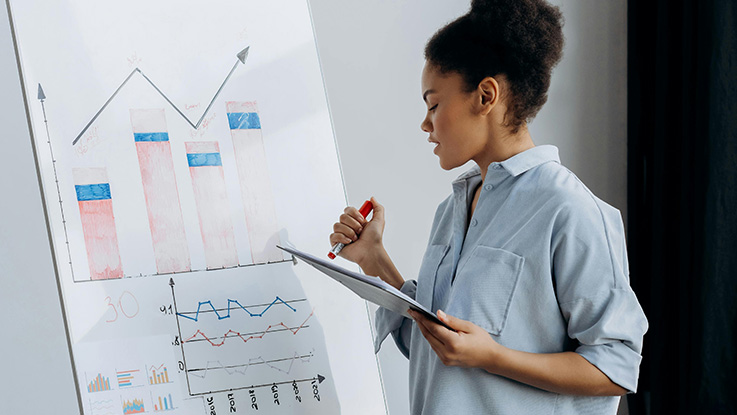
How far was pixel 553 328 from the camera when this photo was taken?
83cm

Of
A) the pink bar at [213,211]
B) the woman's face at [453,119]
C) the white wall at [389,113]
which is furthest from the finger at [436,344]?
the white wall at [389,113]

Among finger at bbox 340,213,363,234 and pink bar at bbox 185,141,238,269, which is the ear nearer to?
finger at bbox 340,213,363,234

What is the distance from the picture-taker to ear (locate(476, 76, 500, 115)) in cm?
87

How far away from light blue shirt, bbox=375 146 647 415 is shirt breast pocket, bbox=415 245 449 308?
18 millimetres

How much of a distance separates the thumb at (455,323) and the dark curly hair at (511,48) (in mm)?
298

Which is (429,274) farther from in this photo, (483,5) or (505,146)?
(483,5)

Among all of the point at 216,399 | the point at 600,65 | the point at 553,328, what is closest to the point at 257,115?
the point at 216,399

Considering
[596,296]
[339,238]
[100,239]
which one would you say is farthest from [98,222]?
[596,296]

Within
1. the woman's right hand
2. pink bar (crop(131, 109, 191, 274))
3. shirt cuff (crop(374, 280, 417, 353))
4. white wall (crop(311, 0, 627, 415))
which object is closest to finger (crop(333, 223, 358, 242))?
the woman's right hand

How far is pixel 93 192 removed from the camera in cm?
93

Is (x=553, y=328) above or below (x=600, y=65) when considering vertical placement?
below

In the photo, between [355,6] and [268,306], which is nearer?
[268,306]

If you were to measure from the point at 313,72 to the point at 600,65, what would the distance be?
1.08m

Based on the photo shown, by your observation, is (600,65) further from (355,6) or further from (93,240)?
(93,240)
